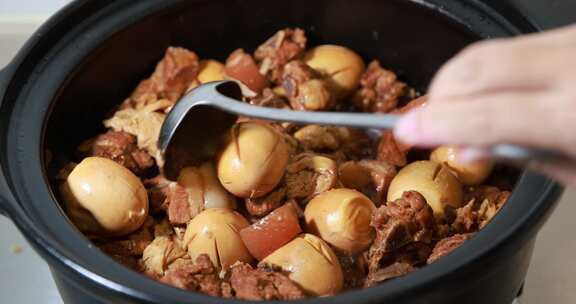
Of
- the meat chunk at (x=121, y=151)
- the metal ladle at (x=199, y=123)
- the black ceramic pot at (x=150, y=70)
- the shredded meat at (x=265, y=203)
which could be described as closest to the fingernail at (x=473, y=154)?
the black ceramic pot at (x=150, y=70)

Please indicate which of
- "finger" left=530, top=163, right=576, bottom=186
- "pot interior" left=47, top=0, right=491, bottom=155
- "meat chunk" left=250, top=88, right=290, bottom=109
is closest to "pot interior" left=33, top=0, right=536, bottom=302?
"pot interior" left=47, top=0, right=491, bottom=155

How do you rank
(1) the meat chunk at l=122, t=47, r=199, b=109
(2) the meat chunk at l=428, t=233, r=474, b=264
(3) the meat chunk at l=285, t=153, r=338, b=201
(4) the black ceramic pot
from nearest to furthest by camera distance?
(4) the black ceramic pot → (2) the meat chunk at l=428, t=233, r=474, b=264 → (3) the meat chunk at l=285, t=153, r=338, b=201 → (1) the meat chunk at l=122, t=47, r=199, b=109

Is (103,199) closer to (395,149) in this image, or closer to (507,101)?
(395,149)

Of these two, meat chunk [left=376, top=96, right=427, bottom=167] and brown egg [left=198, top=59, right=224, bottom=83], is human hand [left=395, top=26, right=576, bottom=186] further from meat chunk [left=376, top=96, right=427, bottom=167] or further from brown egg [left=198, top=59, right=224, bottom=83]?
brown egg [left=198, top=59, right=224, bottom=83]

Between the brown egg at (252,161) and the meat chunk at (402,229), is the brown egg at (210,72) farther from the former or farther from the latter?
the meat chunk at (402,229)

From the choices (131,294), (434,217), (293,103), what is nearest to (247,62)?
(293,103)

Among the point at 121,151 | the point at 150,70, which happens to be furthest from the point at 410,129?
the point at 150,70
